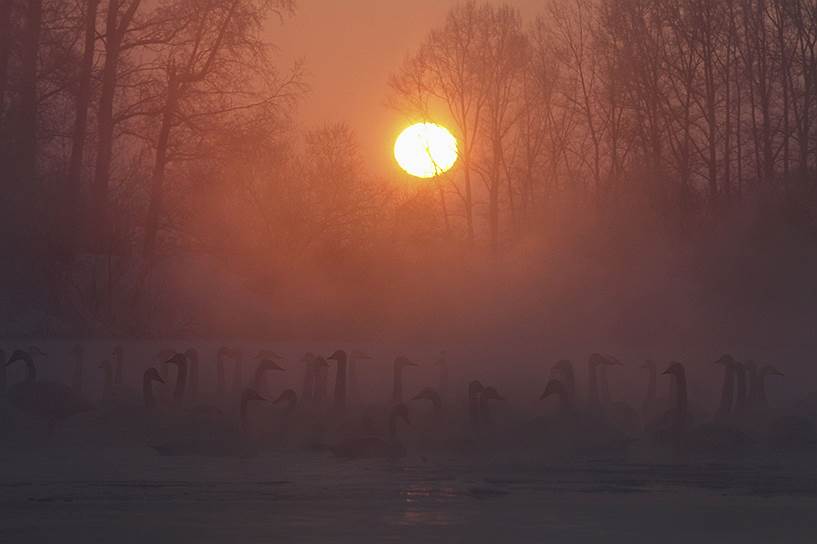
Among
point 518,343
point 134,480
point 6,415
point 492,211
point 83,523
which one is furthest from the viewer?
point 492,211

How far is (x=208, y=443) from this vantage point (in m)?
11.5

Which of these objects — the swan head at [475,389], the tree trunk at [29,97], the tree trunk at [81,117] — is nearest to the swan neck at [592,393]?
the swan head at [475,389]

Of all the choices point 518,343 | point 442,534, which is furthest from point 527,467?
point 518,343

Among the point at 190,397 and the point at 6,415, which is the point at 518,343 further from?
the point at 6,415

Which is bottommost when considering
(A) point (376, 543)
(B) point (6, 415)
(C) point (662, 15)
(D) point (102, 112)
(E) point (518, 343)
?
(A) point (376, 543)

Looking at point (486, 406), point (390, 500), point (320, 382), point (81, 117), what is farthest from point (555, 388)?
point (81, 117)

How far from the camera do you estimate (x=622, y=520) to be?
8.66 meters

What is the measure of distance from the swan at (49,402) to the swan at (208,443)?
1.31 meters

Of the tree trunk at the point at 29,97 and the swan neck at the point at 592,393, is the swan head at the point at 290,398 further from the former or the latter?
the tree trunk at the point at 29,97

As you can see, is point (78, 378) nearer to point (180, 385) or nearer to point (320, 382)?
point (180, 385)

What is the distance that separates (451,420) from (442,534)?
4929 millimetres

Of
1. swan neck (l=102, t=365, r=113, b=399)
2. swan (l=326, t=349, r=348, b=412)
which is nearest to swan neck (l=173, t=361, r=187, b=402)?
swan neck (l=102, t=365, r=113, b=399)

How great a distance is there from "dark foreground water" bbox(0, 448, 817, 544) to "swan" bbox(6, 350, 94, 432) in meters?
1.16

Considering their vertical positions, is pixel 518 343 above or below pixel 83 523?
above
